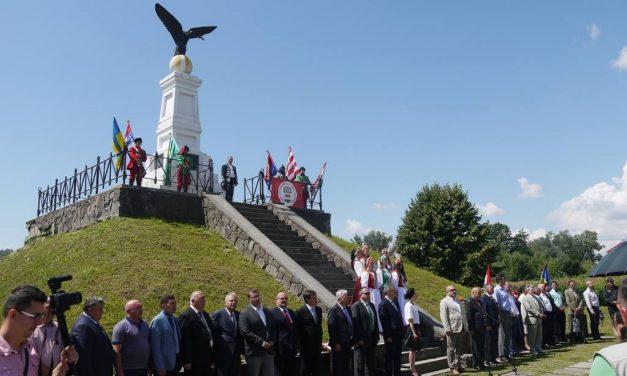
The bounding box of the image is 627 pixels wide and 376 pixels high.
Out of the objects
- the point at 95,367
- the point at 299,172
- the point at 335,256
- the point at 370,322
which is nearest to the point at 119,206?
the point at 335,256

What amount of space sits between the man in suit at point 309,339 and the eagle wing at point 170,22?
1908 cm

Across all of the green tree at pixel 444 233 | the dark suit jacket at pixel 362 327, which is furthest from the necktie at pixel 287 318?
the green tree at pixel 444 233

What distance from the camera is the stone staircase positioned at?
44.6 feet

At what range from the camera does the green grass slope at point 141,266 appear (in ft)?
34.6

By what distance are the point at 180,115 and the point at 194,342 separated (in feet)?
53.3

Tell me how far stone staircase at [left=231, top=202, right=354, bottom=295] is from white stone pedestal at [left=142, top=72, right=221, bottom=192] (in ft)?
13.2

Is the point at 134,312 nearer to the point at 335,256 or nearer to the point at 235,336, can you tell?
the point at 235,336

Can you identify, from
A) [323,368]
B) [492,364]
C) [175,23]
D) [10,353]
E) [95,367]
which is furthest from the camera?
[175,23]

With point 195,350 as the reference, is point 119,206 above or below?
above

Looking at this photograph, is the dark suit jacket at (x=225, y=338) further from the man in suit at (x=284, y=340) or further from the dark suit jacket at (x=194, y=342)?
the man in suit at (x=284, y=340)

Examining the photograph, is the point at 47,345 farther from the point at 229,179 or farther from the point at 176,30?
the point at 176,30

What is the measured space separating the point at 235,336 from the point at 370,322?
2.52 m

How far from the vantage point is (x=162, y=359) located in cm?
605

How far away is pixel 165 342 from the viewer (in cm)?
617
